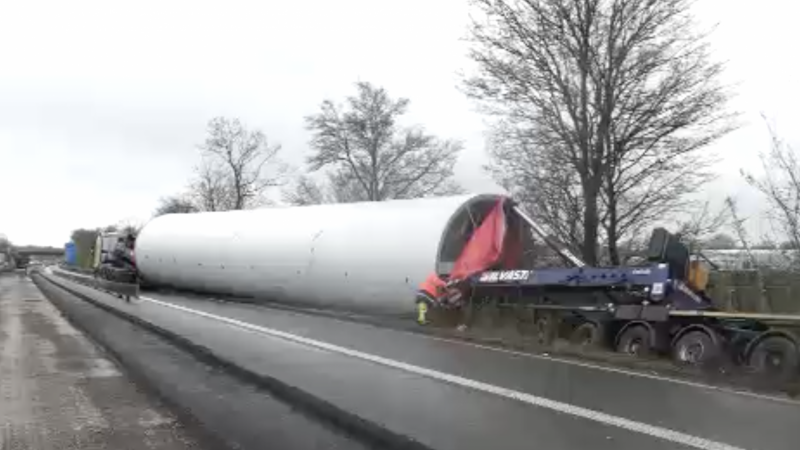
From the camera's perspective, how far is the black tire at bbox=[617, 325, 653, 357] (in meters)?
12.7

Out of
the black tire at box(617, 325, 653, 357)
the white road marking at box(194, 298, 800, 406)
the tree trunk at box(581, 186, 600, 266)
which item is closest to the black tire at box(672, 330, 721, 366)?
the black tire at box(617, 325, 653, 357)

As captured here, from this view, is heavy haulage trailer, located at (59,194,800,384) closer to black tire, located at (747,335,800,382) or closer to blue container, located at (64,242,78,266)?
black tire, located at (747,335,800,382)

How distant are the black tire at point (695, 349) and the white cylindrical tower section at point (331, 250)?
7.61 m

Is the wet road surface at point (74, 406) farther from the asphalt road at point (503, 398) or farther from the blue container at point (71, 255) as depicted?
the blue container at point (71, 255)

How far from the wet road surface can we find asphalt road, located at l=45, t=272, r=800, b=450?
1.74 m

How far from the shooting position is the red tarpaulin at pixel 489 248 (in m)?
18.0

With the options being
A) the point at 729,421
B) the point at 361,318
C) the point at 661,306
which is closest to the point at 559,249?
the point at 361,318

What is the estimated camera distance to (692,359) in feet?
38.9

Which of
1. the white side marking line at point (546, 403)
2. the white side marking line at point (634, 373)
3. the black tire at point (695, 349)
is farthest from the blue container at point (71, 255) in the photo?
the black tire at point (695, 349)

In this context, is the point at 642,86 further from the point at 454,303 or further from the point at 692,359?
the point at 692,359

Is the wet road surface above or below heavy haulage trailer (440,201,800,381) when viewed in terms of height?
below

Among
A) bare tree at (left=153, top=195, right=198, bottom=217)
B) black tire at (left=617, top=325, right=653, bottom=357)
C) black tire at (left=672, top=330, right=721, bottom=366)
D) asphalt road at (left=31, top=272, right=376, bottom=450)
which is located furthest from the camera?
bare tree at (left=153, top=195, right=198, bottom=217)

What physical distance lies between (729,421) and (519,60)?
1600 centimetres

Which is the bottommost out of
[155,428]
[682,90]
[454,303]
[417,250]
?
[155,428]
